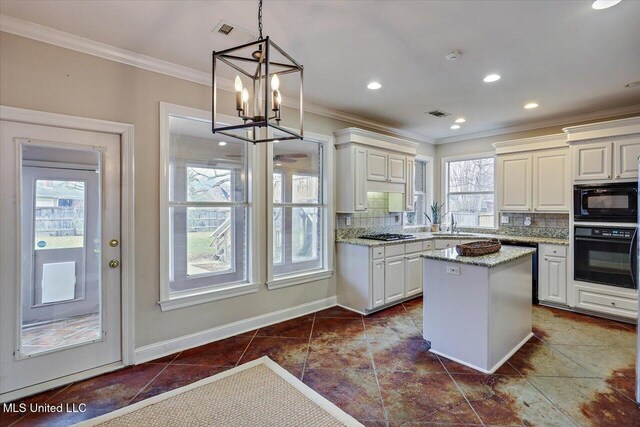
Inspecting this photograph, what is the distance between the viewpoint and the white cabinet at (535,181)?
4.41 meters

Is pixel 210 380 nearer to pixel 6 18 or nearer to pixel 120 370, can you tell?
pixel 120 370

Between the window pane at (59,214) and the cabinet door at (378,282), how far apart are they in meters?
3.05

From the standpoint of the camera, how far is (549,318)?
3.90 metres

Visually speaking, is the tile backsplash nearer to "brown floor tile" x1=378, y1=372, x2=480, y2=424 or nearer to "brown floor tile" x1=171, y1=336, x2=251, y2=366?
"brown floor tile" x1=171, y1=336, x2=251, y2=366

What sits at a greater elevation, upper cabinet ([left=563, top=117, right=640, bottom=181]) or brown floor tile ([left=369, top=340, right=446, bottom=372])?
upper cabinet ([left=563, top=117, right=640, bottom=181])

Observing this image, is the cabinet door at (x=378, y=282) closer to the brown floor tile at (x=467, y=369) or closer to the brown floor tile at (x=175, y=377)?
the brown floor tile at (x=467, y=369)

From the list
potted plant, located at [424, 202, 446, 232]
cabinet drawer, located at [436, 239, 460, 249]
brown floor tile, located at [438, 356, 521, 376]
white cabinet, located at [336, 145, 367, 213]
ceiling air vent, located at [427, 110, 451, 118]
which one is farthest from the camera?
potted plant, located at [424, 202, 446, 232]

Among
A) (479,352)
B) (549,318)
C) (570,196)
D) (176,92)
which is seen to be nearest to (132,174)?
(176,92)

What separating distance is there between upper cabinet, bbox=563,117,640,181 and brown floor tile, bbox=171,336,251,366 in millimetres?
4554

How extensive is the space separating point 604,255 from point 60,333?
5680 millimetres

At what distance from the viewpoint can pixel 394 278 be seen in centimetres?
431

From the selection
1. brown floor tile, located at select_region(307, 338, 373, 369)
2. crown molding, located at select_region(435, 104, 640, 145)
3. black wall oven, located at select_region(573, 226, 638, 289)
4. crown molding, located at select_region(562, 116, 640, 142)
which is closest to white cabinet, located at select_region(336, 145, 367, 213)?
brown floor tile, located at select_region(307, 338, 373, 369)

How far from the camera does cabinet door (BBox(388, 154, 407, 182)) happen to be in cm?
476

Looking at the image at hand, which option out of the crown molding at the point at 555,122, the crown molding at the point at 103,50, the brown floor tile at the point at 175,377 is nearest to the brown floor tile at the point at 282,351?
the brown floor tile at the point at 175,377
